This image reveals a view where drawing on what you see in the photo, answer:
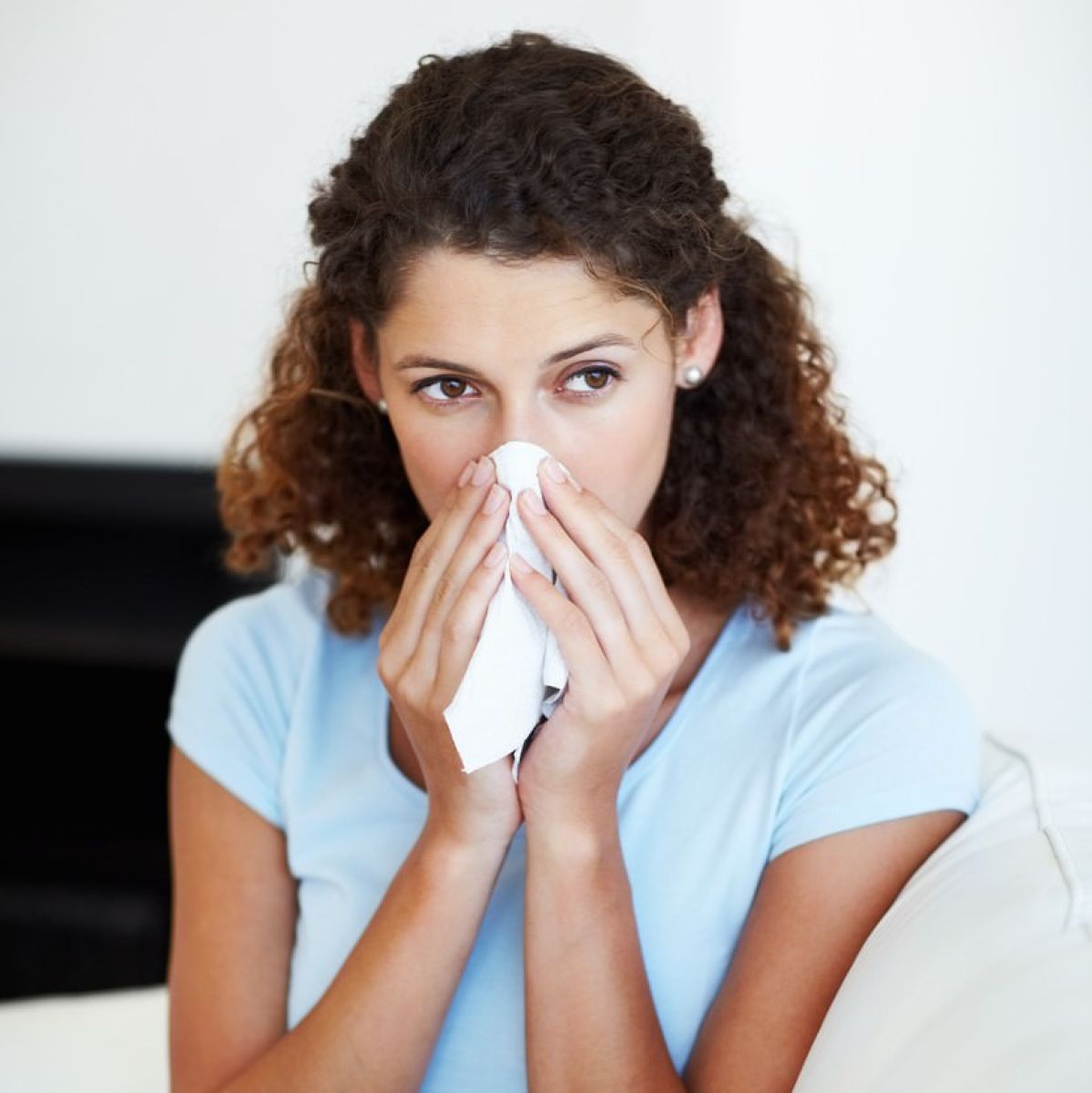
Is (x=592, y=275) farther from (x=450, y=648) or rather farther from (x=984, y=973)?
(x=984, y=973)

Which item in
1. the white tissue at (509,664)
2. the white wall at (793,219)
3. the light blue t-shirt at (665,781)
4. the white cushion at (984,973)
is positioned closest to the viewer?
the white cushion at (984,973)

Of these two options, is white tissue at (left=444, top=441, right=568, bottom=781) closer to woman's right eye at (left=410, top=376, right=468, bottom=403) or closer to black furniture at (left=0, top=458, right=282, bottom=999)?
woman's right eye at (left=410, top=376, right=468, bottom=403)

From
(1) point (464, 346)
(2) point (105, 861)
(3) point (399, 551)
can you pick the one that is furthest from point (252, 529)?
(2) point (105, 861)

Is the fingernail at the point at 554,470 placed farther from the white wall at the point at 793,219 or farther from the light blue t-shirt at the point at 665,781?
the white wall at the point at 793,219

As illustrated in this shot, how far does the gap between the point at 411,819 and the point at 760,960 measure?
386mm

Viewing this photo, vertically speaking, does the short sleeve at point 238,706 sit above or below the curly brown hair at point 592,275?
below

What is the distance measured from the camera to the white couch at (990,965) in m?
0.86

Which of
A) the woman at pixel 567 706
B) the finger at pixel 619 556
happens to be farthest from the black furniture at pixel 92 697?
the finger at pixel 619 556

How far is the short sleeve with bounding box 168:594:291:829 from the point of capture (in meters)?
1.50

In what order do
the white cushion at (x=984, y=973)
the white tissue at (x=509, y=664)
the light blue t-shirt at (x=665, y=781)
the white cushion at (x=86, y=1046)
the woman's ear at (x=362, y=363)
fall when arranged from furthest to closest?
the white cushion at (x=86, y=1046)
the woman's ear at (x=362, y=363)
the light blue t-shirt at (x=665, y=781)
the white tissue at (x=509, y=664)
the white cushion at (x=984, y=973)

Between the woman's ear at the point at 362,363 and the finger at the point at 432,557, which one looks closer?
the finger at the point at 432,557

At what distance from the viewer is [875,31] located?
7.88 feet

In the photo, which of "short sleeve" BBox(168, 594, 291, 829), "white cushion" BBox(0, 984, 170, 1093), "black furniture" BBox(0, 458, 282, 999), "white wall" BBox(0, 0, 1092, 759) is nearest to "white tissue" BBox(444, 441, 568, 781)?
"short sleeve" BBox(168, 594, 291, 829)

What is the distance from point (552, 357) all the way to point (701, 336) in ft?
0.83
